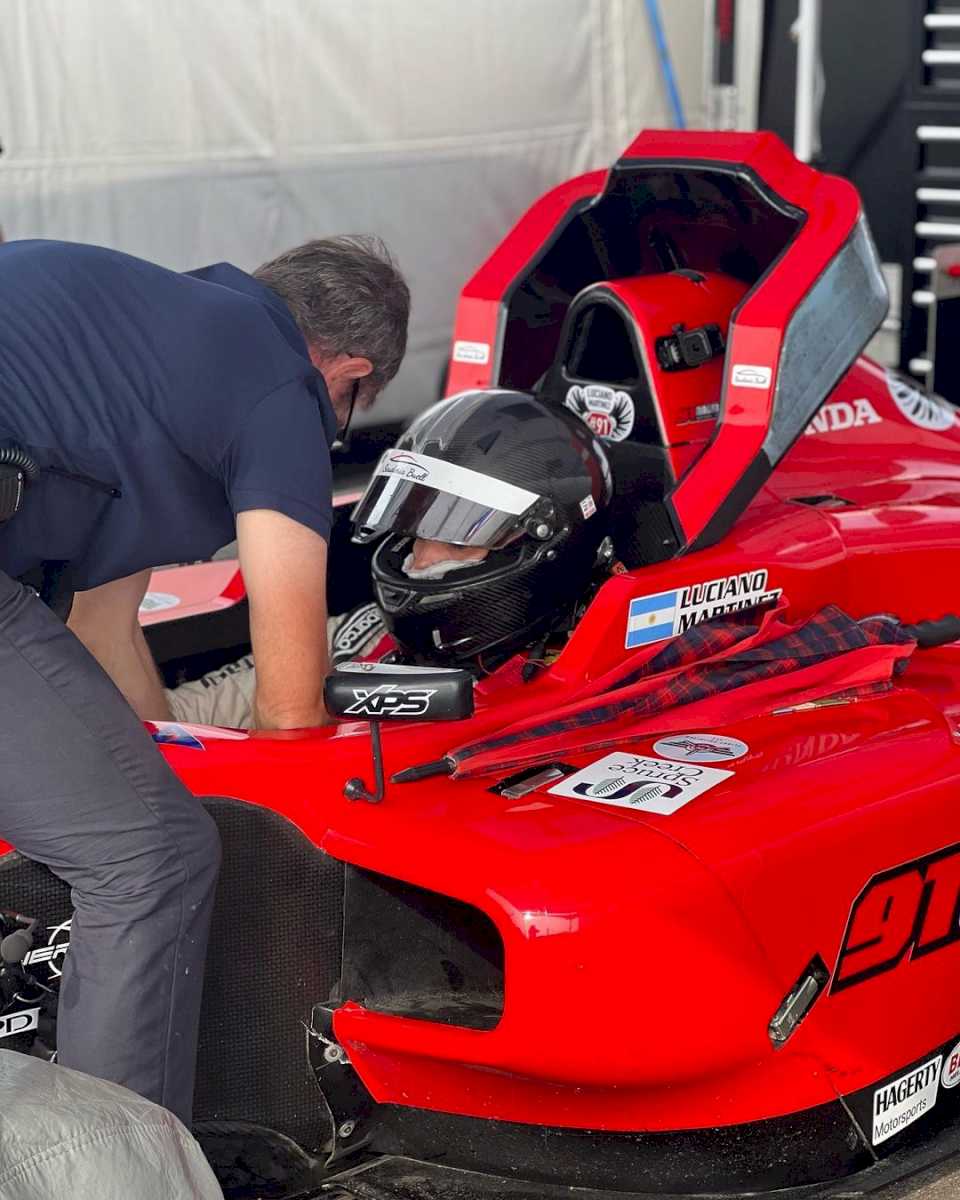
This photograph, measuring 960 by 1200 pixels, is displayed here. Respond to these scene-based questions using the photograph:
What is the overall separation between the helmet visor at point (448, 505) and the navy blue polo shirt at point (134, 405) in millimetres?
447

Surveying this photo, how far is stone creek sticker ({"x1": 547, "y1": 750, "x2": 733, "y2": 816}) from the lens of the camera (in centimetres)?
256

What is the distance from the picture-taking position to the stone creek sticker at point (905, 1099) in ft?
8.64

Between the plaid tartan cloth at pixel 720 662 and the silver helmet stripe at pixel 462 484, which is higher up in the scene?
the silver helmet stripe at pixel 462 484

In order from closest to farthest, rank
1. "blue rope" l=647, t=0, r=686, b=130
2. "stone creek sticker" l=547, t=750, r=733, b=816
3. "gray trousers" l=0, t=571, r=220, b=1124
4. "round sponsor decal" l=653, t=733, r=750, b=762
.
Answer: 1. "gray trousers" l=0, t=571, r=220, b=1124
2. "stone creek sticker" l=547, t=750, r=733, b=816
3. "round sponsor decal" l=653, t=733, r=750, b=762
4. "blue rope" l=647, t=0, r=686, b=130

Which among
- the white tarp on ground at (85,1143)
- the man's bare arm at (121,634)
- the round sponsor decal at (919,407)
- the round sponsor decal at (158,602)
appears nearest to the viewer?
the white tarp on ground at (85,1143)

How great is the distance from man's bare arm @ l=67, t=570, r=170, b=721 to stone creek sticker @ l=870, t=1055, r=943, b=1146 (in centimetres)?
149

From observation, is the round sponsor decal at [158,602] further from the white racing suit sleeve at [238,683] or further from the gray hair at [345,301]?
the gray hair at [345,301]

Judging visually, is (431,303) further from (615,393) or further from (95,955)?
(95,955)

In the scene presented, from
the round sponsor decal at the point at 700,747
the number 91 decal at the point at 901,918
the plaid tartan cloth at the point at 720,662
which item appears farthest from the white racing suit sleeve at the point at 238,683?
the number 91 decal at the point at 901,918

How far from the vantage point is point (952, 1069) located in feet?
9.08

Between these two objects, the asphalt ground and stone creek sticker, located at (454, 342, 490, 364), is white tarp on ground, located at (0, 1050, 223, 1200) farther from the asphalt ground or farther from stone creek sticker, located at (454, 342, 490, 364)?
Answer: stone creek sticker, located at (454, 342, 490, 364)

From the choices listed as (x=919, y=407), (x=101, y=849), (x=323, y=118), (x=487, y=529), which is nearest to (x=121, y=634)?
(x=487, y=529)

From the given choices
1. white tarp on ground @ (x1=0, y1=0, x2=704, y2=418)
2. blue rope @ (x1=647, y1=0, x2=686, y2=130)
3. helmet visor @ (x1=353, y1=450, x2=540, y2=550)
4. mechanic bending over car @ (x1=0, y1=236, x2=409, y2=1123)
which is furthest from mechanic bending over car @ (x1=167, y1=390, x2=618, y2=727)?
blue rope @ (x1=647, y1=0, x2=686, y2=130)

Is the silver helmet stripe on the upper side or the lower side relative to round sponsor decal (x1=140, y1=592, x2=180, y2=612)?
upper
